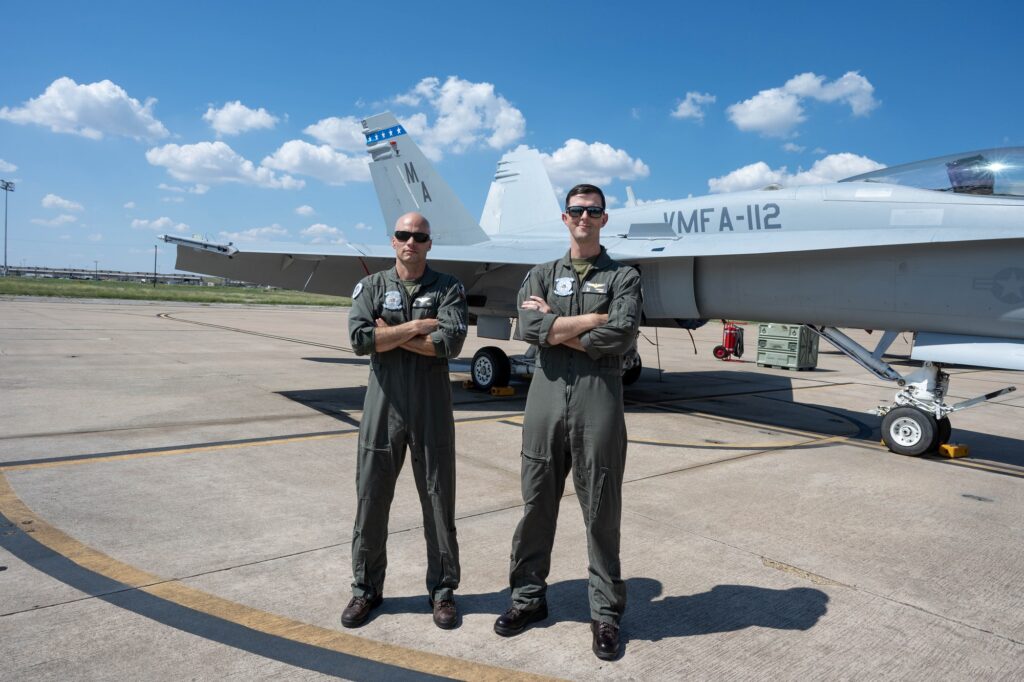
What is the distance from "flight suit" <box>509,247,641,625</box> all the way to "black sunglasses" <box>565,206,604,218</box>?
217 mm

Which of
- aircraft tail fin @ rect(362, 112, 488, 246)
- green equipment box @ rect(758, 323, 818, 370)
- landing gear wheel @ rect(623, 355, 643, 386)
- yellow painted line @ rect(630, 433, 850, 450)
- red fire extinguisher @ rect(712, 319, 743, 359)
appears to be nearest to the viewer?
yellow painted line @ rect(630, 433, 850, 450)

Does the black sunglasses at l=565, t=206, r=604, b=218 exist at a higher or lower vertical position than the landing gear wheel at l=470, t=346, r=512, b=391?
higher

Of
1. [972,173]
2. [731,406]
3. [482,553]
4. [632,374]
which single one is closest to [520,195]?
[632,374]

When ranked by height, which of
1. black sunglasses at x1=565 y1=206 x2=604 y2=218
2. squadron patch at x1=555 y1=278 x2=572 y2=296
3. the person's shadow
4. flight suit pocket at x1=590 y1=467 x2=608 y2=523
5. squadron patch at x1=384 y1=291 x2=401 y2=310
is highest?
black sunglasses at x1=565 y1=206 x2=604 y2=218

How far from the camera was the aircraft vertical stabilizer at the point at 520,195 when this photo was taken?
14.7m

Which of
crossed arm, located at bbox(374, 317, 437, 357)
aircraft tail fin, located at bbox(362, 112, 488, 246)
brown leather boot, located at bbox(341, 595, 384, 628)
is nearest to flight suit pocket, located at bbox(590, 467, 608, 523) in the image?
crossed arm, located at bbox(374, 317, 437, 357)

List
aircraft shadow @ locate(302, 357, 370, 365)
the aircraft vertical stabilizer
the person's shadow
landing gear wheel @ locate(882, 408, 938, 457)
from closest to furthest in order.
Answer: the person's shadow → landing gear wheel @ locate(882, 408, 938, 457) → aircraft shadow @ locate(302, 357, 370, 365) → the aircraft vertical stabilizer

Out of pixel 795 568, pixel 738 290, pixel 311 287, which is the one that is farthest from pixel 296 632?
pixel 311 287

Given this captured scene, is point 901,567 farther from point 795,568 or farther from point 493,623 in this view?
point 493,623

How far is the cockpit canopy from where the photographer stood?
20.5 ft

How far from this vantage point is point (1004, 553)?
4395 millimetres

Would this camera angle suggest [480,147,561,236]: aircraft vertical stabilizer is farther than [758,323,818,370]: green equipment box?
No

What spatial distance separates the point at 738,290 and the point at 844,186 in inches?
63.1

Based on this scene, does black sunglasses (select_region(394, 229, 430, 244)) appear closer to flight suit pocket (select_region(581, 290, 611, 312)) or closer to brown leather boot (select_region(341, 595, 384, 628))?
flight suit pocket (select_region(581, 290, 611, 312))
